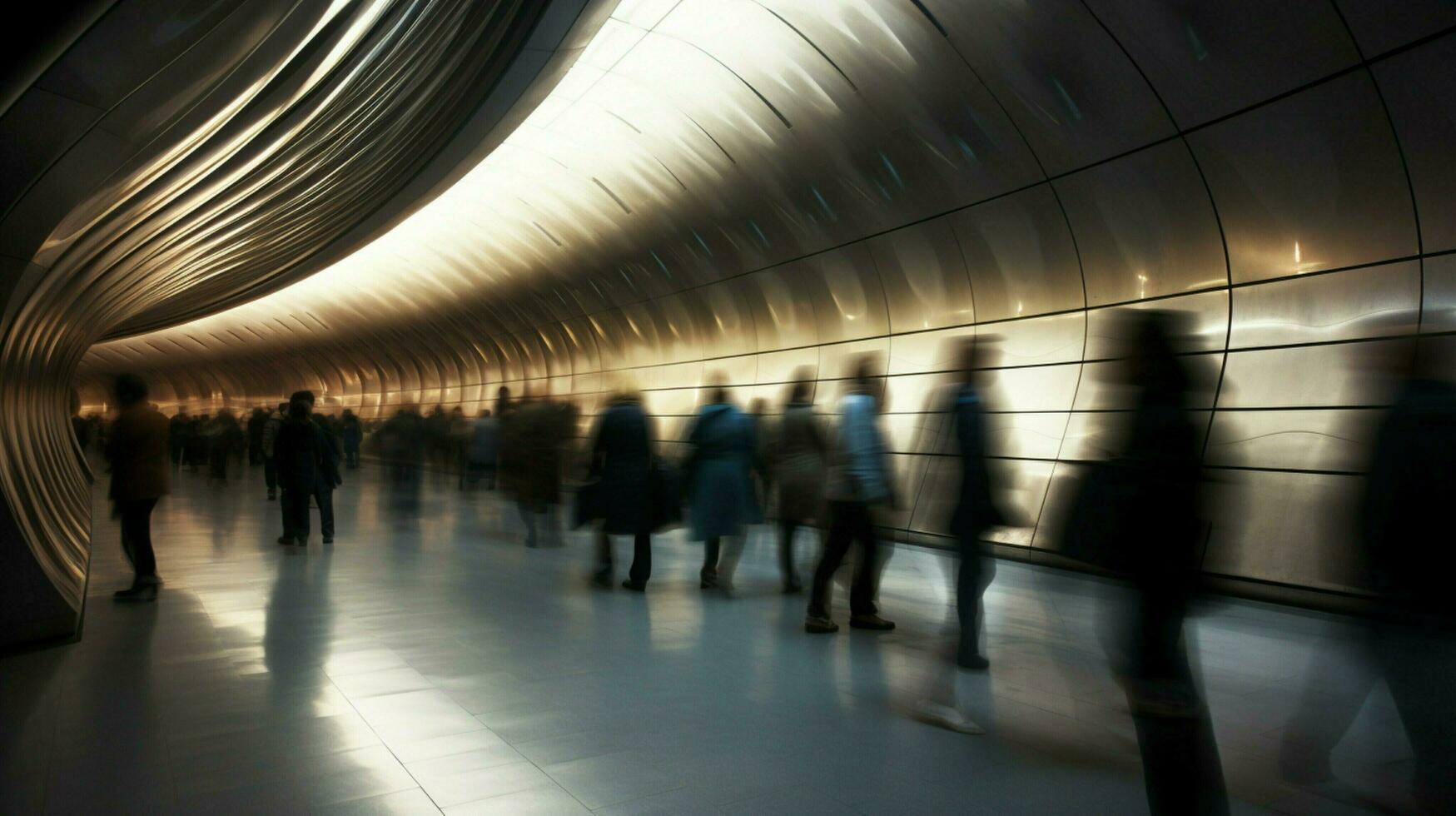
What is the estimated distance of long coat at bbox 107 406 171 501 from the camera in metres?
8.12

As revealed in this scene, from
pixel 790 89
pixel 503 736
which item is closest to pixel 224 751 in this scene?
pixel 503 736

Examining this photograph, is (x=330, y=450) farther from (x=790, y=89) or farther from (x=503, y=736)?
(x=503, y=736)

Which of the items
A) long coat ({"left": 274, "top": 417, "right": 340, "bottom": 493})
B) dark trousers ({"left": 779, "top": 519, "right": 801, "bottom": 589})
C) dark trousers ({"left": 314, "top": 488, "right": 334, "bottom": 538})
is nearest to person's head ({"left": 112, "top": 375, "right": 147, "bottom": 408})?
long coat ({"left": 274, "top": 417, "right": 340, "bottom": 493})

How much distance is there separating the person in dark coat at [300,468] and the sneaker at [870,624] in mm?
6958

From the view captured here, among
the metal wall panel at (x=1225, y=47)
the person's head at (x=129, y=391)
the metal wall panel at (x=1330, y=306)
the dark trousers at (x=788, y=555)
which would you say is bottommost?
the dark trousers at (x=788, y=555)

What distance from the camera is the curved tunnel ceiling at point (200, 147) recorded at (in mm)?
4664

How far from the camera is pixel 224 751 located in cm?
413

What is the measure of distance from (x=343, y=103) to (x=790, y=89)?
5743 mm

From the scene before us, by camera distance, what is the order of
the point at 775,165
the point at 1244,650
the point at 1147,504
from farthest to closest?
the point at 775,165, the point at 1244,650, the point at 1147,504

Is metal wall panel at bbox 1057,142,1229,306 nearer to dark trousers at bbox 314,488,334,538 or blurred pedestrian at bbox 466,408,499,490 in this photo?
dark trousers at bbox 314,488,334,538

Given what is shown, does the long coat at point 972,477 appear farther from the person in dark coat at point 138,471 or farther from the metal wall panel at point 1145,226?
the person in dark coat at point 138,471

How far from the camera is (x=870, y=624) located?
7.00m

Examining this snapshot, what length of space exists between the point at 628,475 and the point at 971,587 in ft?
12.5

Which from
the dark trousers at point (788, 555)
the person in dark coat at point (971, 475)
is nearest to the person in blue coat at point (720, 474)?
the dark trousers at point (788, 555)
